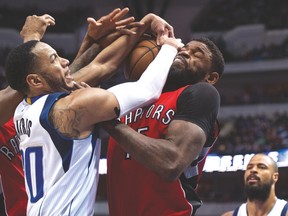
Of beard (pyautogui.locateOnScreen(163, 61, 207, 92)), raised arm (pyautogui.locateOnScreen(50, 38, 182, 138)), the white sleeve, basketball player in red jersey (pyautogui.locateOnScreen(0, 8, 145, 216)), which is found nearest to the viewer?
raised arm (pyautogui.locateOnScreen(50, 38, 182, 138))

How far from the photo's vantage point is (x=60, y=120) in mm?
2818

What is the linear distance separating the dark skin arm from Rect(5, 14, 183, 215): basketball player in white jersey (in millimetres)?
103

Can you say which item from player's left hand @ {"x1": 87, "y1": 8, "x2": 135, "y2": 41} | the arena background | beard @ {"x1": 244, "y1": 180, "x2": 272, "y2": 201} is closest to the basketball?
player's left hand @ {"x1": 87, "y1": 8, "x2": 135, "y2": 41}

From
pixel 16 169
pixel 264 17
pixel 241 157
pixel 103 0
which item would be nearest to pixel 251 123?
pixel 241 157

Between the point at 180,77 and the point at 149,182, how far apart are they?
595mm

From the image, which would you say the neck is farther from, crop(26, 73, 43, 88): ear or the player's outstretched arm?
crop(26, 73, 43, 88): ear

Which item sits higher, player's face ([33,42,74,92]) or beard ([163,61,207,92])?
player's face ([33,42,74,92])

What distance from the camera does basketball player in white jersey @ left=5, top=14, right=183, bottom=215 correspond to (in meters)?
2.82

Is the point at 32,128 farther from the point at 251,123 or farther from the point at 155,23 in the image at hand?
the point at 251,123

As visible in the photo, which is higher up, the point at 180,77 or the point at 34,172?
the point at 180,77

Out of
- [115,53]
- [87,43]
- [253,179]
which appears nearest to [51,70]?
[115,53]

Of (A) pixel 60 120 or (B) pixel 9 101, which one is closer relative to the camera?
(A) pixel 60 120

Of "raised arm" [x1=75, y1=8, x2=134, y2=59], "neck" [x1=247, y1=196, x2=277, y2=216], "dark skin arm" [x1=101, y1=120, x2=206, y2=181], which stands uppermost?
"raised arm" [x1=75, y1=8, x2=134, y2=59]

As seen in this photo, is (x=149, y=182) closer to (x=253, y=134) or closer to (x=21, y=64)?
(x=21, y=64)
